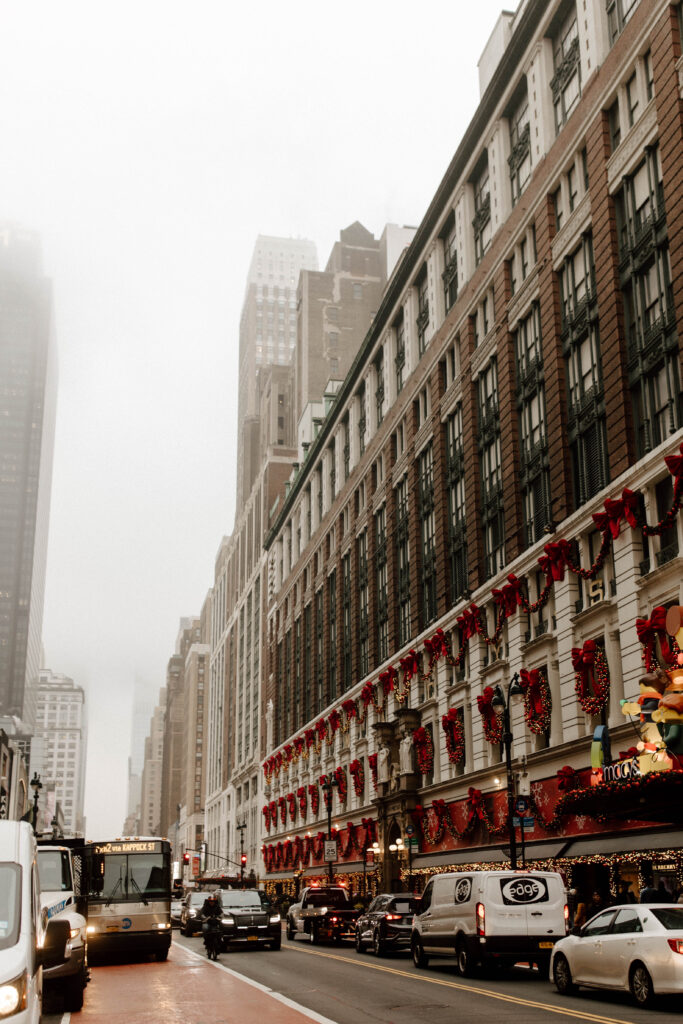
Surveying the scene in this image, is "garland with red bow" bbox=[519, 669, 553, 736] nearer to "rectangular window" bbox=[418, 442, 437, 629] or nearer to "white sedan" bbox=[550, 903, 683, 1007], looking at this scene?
"rectangular window" bbox=[418, 442, 437, 629]

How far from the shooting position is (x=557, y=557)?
Answer: 1496 inches

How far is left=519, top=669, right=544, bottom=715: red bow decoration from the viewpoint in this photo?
39250 mm

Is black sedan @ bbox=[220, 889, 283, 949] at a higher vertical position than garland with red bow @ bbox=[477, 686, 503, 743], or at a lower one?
lower

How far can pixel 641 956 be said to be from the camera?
1580 centimetres

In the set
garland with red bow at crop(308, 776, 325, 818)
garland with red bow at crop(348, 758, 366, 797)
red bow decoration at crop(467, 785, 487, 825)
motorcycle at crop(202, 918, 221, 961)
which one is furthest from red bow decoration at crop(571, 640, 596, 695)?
garland with red bow at crop(308, 776, 325, 818)

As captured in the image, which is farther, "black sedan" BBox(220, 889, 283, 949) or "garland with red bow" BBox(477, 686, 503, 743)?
"garland with red bow" BBox(477, 686, 503, 743)

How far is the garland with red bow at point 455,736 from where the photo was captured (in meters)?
47.8

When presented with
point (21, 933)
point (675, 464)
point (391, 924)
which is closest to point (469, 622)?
point (675, 464)

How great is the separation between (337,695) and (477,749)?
94.0 feet

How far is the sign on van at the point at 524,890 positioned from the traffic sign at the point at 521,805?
13.2m

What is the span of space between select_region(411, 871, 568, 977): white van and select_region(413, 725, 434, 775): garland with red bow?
3026 centimetres

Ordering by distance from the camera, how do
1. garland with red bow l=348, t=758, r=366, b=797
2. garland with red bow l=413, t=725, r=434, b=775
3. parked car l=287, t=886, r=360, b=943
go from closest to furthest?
parked car l=287, t=886, r=360, b=943, garland with red bow l=413, t=725, r=434, b=775, garland with red bow l=348, t=758, r=366, b=797

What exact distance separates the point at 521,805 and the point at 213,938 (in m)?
11.6

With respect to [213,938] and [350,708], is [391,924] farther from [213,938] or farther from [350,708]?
[350,708]
